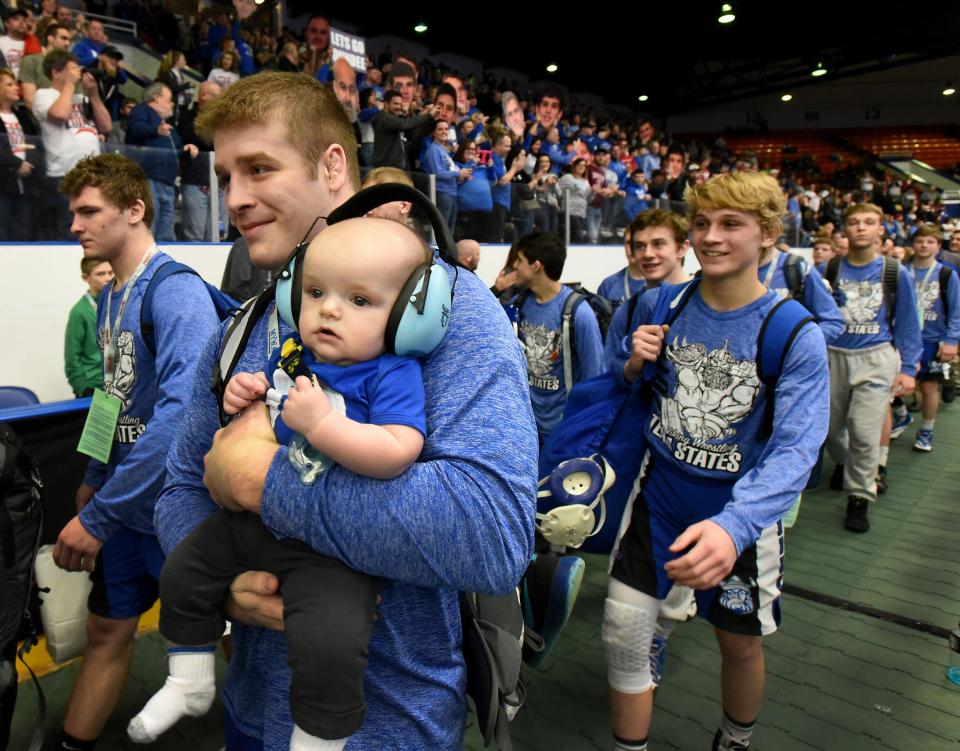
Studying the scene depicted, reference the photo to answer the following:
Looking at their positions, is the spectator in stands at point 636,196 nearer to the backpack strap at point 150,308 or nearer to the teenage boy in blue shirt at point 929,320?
the teenage boy in blue shirt at point 929,320

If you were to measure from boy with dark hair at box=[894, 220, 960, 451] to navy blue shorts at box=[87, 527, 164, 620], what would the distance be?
20.7 ft

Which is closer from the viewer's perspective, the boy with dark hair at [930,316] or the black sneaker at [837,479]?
the black sneaker at [837,479]

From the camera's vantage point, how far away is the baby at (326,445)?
2.96 ft

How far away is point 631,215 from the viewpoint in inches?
425

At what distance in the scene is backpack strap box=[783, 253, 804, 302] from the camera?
3840 millimetres

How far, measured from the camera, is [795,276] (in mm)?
3844

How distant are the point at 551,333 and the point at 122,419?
7.42 ft

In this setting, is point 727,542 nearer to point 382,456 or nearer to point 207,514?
point 382,456

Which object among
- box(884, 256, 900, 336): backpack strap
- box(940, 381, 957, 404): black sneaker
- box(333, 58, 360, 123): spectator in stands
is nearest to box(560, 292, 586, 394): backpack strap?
box(884, 256, 900, 336): backpack strap

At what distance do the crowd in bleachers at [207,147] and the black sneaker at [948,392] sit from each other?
323 centimetres

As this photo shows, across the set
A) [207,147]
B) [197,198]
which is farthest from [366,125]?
[197,198]

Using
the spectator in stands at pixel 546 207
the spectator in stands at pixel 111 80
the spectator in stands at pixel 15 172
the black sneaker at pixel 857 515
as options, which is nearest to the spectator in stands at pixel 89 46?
the spectator in stands at pixel 111 80

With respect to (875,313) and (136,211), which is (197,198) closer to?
(136,211)

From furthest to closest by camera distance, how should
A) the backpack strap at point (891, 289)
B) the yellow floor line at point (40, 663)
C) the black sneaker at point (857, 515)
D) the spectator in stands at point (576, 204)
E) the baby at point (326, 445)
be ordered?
the spectator in stands at point (576, 204)
the backpack strap at point (891, 289)
the black sneaker at point (857, 515)
the yellow floor line at point (40, 663)
the baby at point (326, 445)
